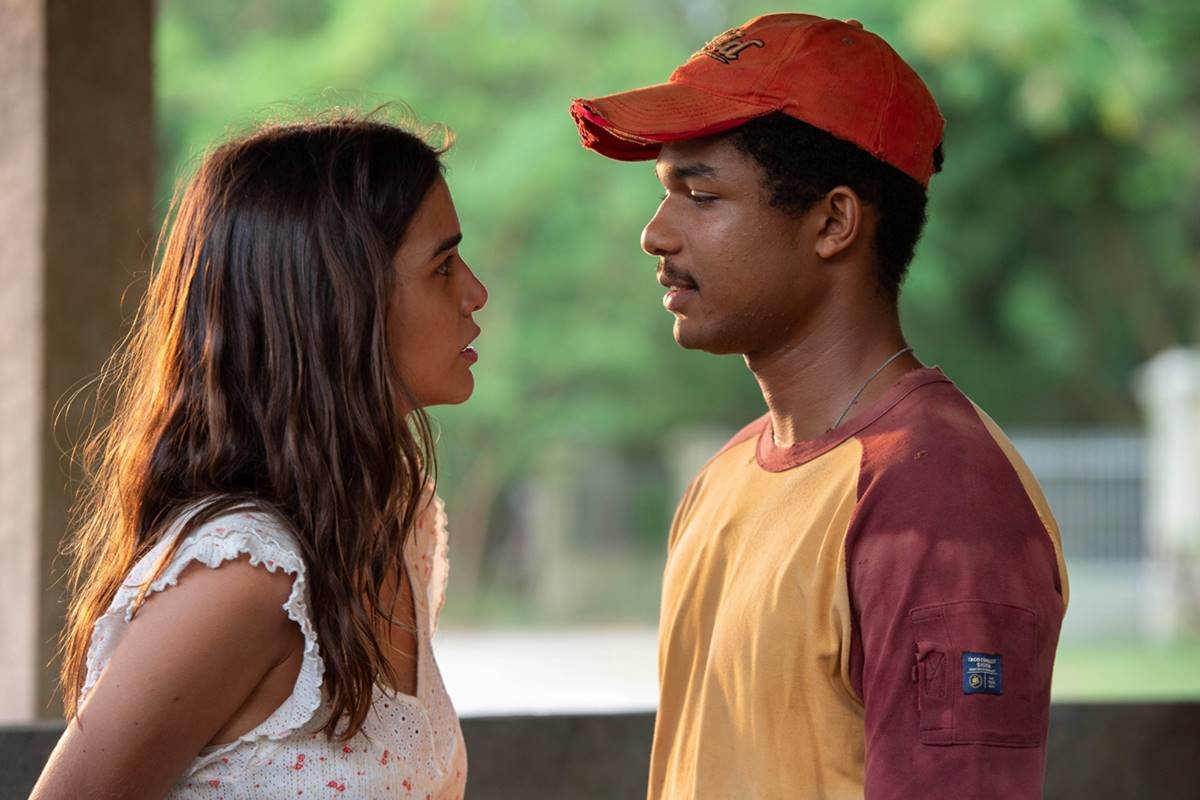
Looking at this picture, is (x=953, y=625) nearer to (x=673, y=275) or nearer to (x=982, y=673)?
(x=982, y=673)

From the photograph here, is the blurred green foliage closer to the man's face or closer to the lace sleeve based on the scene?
the man's face

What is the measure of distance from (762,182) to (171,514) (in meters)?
0.76

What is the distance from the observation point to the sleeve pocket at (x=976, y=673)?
1.51 metres

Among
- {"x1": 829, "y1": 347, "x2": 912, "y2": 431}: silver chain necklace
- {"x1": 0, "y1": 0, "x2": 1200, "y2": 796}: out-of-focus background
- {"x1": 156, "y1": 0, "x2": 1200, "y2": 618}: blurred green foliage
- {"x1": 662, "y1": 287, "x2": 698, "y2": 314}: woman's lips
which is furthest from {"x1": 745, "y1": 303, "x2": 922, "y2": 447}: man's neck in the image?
{"x1": 156, "y1": 0, "x2": 1200, "y2": 618}: blurred green foliage

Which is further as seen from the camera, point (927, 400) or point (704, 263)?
point (704, 263)

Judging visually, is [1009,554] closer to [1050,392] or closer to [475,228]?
[475,228]

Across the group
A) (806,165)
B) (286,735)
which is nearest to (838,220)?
(806,165)

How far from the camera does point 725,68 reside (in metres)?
1.82

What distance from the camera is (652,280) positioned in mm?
11906

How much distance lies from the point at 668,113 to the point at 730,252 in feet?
0.58

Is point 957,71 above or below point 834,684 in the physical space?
above

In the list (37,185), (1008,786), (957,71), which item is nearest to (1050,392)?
(957,71)

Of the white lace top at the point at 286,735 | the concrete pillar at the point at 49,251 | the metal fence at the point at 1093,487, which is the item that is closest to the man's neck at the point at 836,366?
the white lace top at the point at 286,735

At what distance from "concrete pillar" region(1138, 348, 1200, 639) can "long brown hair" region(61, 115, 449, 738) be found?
10428 millimetres
